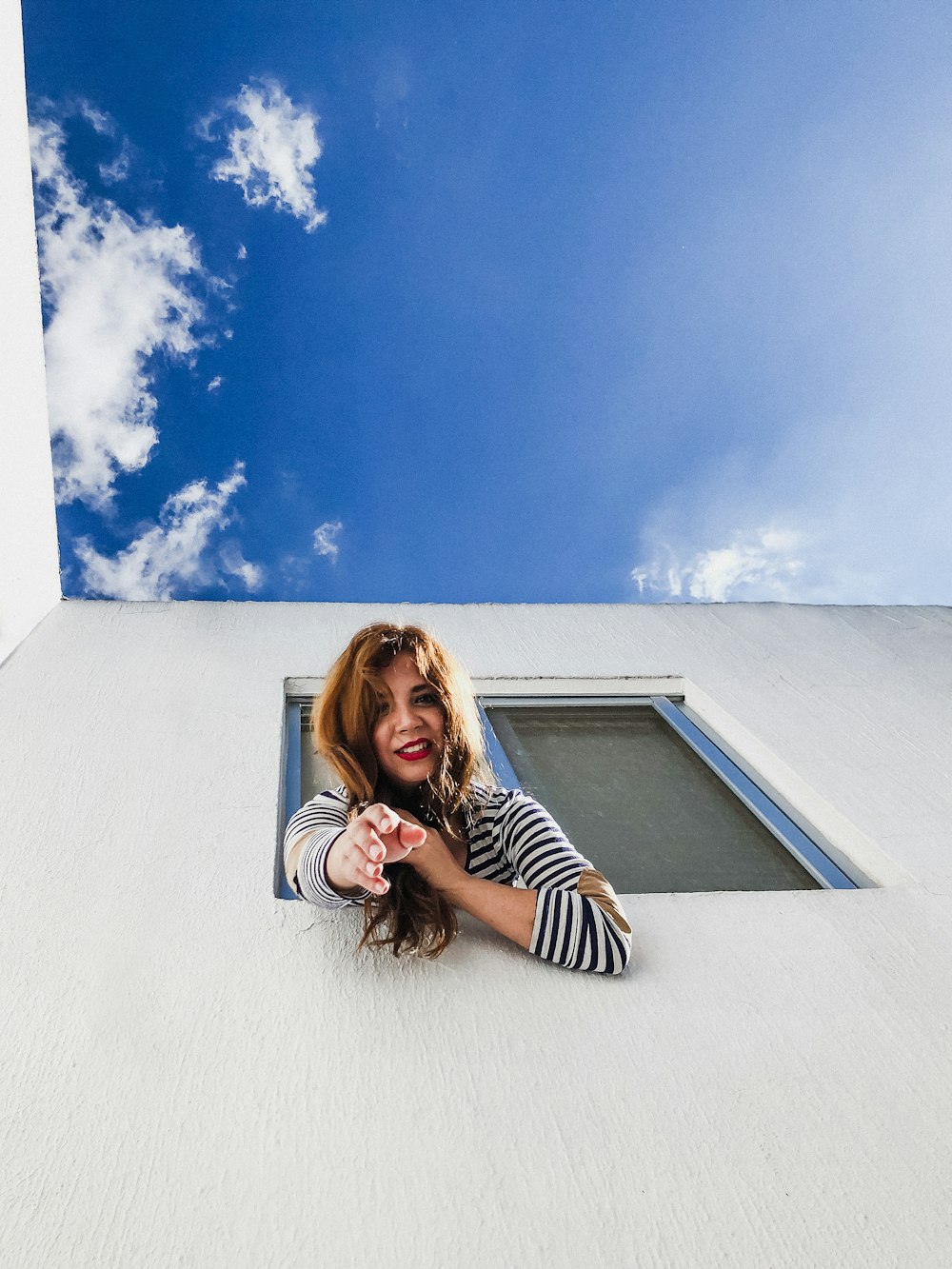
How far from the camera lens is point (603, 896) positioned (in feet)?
5.09

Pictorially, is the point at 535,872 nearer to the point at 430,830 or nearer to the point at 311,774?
the point at 430,830

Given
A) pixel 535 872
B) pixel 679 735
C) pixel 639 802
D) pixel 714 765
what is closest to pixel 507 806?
pixel 535 872

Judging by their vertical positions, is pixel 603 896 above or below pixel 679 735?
below

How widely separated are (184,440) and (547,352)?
257 cm

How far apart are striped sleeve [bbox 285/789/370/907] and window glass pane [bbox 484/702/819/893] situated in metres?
0.77

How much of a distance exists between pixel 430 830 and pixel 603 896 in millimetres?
341

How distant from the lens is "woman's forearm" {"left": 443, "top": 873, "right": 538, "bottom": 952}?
4.96ft

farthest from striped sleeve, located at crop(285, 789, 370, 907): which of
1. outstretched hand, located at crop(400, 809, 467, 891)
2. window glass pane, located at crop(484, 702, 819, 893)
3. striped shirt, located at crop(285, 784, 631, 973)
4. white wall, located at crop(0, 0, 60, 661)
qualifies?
white wall, located at crop(0, 0, 60, 661)

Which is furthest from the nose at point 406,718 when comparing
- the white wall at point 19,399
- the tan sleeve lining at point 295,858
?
the white wall at point 19,399

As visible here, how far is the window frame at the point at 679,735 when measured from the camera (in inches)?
81.4

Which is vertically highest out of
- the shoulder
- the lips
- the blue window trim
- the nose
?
the blue window trim

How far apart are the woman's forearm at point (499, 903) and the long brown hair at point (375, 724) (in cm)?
5

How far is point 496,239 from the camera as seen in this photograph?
5672mm

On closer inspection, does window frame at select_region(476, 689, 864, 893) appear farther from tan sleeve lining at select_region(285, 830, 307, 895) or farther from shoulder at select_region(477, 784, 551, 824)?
tan sleeve lining at select_region(285, 830, 307, 895)
